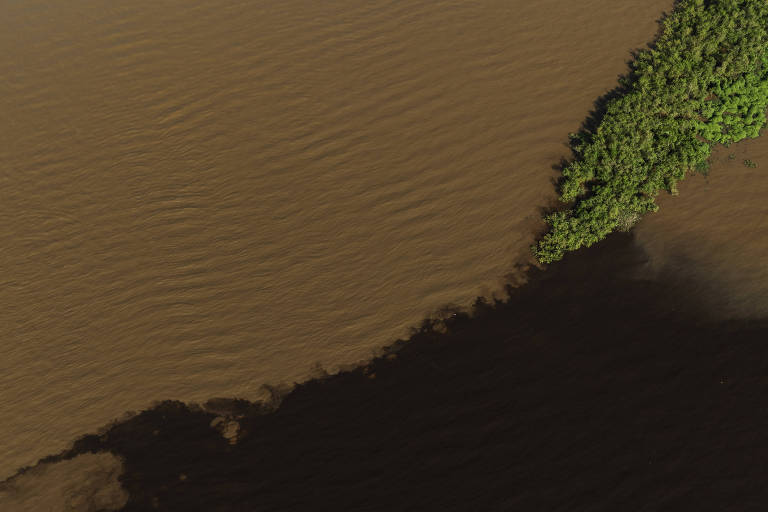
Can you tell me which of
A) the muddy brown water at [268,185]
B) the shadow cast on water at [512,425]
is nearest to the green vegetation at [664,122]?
the muddy brown water at [268,185]

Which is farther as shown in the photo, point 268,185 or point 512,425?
point 268,185

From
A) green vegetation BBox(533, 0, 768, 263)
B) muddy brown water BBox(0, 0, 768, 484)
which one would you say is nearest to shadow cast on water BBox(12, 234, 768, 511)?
muddy brown water BBox(0, 0, 768, 484)

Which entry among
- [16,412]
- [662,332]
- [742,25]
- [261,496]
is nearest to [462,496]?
[261,496]

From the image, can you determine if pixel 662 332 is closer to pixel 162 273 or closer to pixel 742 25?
pixel 742 25

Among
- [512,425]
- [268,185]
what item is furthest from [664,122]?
[268,185]

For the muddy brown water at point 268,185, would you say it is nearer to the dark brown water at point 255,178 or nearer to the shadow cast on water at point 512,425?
the dark brown water at point 255,178

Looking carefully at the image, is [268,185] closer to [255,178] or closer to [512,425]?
[255,178]
